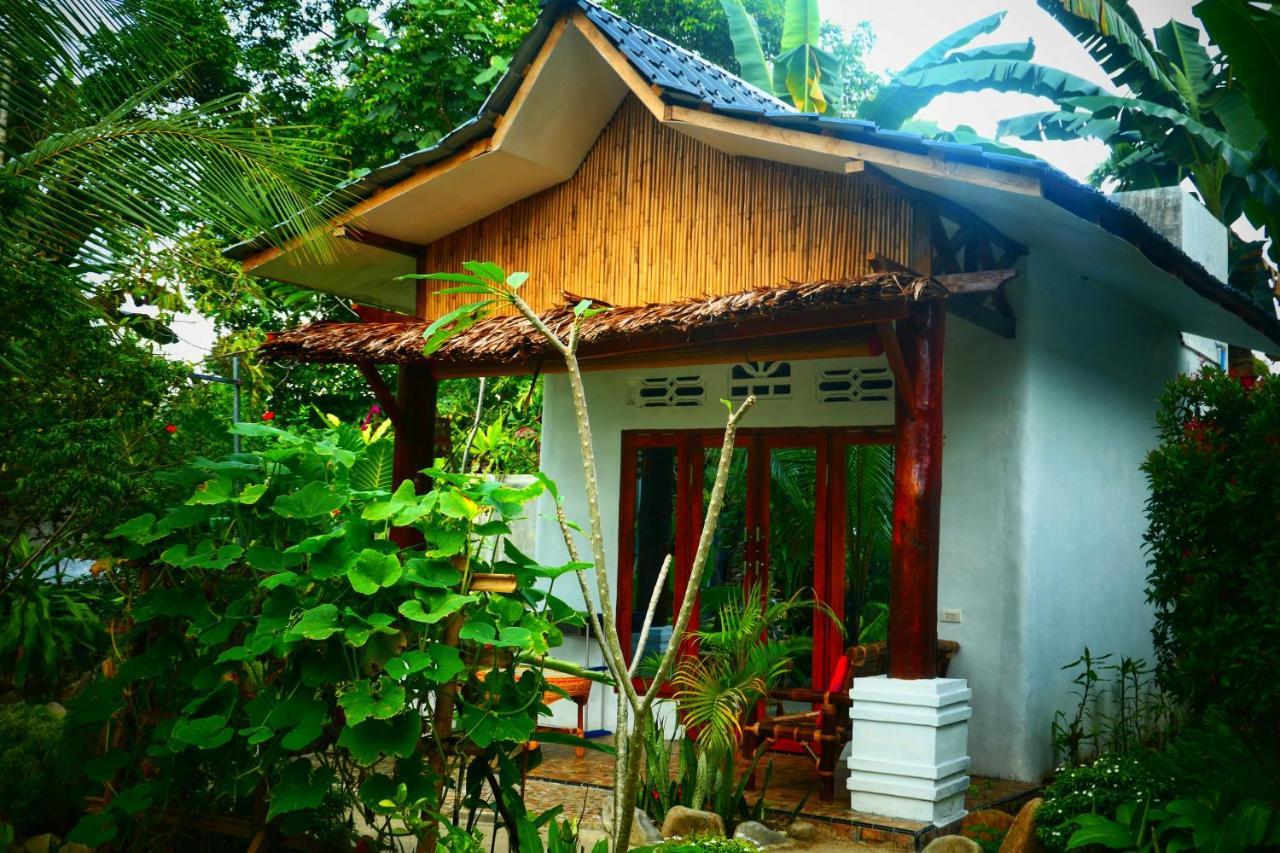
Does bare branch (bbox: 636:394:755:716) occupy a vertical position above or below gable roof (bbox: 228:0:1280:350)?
below

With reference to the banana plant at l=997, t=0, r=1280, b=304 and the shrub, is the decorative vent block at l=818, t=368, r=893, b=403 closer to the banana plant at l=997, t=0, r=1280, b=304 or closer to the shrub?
the banana plant at l=997, t=0, r=1280, b=304

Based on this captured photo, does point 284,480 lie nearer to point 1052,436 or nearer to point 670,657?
point 670,657

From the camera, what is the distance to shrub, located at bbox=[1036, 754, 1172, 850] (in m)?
5.12

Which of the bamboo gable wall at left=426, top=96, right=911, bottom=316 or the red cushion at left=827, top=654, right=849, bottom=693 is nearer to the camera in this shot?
the red cushion at left=827, top=654, right=849, bottom=693

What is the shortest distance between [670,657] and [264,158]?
3137 mm

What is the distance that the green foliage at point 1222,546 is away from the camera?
518cm

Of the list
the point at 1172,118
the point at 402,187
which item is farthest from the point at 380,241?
the point at 1172,118

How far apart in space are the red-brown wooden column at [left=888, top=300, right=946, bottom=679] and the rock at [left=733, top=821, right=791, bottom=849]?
44.5 inches

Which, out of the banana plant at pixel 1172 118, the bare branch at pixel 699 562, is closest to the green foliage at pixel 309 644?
the bare branch at pixel 699 562

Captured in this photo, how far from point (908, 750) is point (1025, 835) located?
1.09m

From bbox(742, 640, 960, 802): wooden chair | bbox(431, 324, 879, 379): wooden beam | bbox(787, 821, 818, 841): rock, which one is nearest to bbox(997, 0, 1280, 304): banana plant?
bbox(431, 324, 879, 379): wooden beam

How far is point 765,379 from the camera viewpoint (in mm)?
8836

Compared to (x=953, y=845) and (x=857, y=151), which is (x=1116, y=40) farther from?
(x=953, y=845)

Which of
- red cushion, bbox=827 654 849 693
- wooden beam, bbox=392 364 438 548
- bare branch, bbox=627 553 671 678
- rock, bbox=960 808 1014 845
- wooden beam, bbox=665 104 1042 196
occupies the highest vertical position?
wooden beam, bbox=665 104 1042 196
